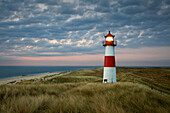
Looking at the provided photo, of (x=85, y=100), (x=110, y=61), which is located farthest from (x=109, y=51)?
(x=85, y=100)

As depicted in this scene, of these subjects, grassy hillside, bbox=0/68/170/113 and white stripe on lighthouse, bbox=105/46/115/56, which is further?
white stripe on lighthouse, bbox=105/46/115/56

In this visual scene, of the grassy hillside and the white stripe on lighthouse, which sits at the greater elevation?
the white stripe on lighthouse

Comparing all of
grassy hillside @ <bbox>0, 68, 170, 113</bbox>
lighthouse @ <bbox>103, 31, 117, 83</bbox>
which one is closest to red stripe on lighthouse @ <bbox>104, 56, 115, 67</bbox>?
lighthouse @ <bbox>103, 31, 117, 83</bbox>

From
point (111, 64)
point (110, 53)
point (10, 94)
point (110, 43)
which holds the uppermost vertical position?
point (110, 43)

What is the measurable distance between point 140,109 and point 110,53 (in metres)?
12.3

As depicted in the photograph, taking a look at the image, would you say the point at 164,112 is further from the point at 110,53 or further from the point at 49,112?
the point at 110,53

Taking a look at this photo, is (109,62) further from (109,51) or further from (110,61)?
(109,51)

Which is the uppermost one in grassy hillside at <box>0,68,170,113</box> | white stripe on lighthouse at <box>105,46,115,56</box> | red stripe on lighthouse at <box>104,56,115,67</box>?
white stripe on lighthouse at <box>105,46,115,56</box>

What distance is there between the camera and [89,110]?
128 inches

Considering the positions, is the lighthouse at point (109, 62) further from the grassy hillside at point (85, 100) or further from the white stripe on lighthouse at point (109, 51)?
the grassy hillside at point (85, 100)

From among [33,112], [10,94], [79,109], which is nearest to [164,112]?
[79,109]

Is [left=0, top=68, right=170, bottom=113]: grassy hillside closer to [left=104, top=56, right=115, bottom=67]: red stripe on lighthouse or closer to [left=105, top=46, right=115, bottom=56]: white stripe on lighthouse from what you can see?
[left=104, top=56, right=115, bottom=67]: red stripe on lighthouse

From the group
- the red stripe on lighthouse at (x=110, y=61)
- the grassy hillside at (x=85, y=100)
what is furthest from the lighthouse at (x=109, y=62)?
the grassy hillside at (x=85, y=100)

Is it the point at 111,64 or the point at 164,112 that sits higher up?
the point at 111,64
